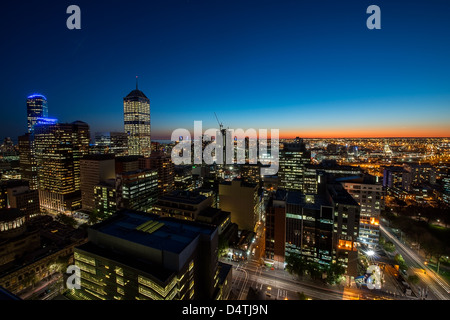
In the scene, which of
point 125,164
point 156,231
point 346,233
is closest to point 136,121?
point 125,164

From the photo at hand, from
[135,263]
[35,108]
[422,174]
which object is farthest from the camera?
[35,108]

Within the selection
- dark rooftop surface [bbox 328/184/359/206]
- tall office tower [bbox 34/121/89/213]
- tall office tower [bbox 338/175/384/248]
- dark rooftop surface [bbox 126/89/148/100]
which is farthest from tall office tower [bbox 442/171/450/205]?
dark rooftop surface [bbox 126/89/148/100]

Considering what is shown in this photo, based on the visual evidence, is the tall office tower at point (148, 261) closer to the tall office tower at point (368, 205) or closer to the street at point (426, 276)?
the street at point (426, 276)

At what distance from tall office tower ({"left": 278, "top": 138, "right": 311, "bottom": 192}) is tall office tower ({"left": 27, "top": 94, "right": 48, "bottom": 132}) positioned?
9234cm

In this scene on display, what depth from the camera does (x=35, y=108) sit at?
3167 inches

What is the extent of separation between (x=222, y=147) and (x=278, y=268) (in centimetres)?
6329

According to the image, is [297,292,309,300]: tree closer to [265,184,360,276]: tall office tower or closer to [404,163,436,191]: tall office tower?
[265,184,360,276]: tall office tower

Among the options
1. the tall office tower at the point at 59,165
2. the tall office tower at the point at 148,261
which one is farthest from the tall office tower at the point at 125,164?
the tall office tower at the point at 148,261

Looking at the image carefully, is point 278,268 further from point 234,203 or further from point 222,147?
point 222,147

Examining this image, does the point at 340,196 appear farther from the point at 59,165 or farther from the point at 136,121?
the point at 136,121

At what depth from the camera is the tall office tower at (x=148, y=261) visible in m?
13.7

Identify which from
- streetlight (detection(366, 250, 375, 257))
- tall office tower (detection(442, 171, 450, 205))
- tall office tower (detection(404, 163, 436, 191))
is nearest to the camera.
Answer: streetlight (detection(366, 250, 375, 257))

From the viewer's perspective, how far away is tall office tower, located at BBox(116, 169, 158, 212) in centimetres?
3625

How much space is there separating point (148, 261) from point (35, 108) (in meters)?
99.6
